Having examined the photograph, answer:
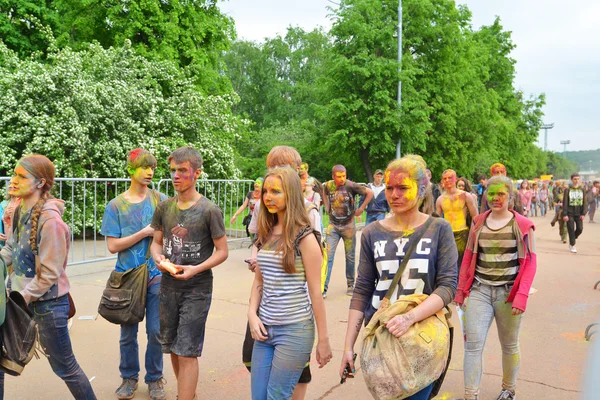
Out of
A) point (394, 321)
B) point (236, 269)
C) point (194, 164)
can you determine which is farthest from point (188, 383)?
point (236, 269)

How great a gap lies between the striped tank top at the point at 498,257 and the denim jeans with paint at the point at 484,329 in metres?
0.06

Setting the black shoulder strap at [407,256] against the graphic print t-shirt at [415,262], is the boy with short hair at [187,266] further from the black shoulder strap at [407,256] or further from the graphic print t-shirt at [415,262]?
the black shoulder strap at [407,256]

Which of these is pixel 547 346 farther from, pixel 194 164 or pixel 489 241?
pixel 194 164

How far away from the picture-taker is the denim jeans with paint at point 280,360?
2.99 metres

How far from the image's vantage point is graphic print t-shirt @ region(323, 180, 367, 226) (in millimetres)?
7977

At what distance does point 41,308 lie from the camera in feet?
11.6

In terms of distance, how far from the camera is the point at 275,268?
3094 millimetres

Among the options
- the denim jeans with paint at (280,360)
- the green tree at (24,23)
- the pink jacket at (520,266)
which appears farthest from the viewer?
the green tree at (24,23)

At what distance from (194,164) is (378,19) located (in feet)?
81.0

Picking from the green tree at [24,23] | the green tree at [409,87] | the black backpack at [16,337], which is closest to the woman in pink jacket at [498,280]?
the black backpack at [16,337]

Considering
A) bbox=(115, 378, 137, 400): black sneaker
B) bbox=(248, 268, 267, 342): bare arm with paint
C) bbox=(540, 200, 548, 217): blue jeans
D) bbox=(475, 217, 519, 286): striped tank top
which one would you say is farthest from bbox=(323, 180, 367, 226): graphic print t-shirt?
bbox=(540, 200, 548, 217): blue jeans

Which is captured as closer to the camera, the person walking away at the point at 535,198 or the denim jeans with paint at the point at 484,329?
the denim jeans with paint at the point at 484,329

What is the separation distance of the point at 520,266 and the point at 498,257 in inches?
6.7

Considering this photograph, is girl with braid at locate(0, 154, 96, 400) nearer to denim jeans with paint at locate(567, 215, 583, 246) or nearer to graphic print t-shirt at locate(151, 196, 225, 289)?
graphic print t-shirt at locate(151, 196, 225, 289)
